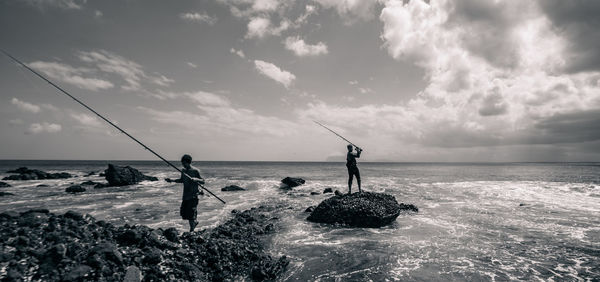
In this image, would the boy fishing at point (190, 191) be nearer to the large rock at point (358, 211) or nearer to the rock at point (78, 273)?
the rock at point (78, 273)

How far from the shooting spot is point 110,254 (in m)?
5.48

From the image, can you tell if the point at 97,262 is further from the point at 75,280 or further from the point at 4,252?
the point at 4,252

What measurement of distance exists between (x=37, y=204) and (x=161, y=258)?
1944 centimetres

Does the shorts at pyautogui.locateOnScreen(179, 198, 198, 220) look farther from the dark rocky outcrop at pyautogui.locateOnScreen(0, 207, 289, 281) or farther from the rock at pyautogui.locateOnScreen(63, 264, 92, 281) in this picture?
the rock at pyautogui.locateOnScreen(63, 264, 92, 281)

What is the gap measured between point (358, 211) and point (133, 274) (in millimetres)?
9242

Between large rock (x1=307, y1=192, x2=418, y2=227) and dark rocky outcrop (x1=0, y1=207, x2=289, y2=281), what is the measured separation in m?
5.24

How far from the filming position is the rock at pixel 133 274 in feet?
16.9

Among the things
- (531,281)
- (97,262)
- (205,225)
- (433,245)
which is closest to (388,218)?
(433,245)

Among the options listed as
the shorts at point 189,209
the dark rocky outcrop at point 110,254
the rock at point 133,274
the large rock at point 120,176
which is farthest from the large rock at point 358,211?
the large rock at point 120,176

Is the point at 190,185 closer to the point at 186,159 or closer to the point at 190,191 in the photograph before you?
the point at 190,191

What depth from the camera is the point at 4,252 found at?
16.4 ft

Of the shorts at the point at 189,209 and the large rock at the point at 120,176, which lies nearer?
the shorts at the point at 189,209

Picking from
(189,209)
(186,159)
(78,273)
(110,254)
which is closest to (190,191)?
(189,209)

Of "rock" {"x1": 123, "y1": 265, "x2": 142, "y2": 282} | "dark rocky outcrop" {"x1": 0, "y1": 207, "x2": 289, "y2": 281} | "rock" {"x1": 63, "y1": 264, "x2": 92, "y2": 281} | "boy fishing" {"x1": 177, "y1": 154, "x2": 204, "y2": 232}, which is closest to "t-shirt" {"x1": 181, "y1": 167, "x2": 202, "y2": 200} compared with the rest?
"boy fishing" {"x1": 177, "y1": 154, "x2": 204, "y2": 232}
